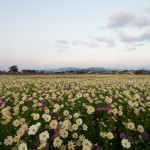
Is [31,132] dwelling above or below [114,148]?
above

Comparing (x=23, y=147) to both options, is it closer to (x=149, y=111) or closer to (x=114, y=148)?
(x=114, y=148)

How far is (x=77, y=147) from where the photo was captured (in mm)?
4953

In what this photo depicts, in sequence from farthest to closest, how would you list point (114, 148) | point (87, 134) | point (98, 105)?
Answer: point (98, 105)
point (87, 134)
point (114, 148)

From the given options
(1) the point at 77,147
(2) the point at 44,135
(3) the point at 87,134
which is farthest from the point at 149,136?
(2) the point at 44,135

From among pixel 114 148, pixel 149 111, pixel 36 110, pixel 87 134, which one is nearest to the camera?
pixel 114 148

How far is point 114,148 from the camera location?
5.59m

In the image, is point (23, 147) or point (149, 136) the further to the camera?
point (149, 136)

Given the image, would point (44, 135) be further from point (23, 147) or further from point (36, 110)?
point (36, 110)

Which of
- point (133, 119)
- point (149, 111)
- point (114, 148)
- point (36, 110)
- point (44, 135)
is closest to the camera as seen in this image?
point (44, 135)

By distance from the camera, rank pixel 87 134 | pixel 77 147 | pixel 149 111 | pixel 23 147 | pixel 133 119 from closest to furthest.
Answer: pixel 23 147, pixel 77 147, pixel 87 134, pixel 133 119, pixel 149 111

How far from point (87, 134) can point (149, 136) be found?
1254 mm

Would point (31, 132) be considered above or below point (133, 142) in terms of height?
above

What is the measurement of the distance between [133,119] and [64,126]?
2717mm

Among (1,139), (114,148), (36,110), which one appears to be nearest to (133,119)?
(114,148)
